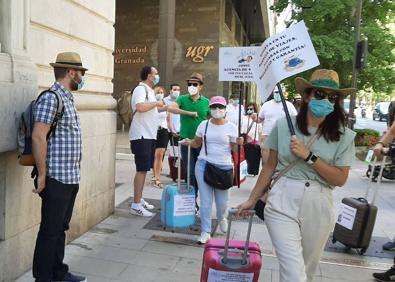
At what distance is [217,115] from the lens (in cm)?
496

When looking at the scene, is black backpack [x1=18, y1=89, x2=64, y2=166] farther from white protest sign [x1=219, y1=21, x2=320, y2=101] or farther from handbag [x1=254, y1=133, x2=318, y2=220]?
handbag [x1=254, y1=133, x2=318, y2=220]

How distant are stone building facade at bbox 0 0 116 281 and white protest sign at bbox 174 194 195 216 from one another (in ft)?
3.40

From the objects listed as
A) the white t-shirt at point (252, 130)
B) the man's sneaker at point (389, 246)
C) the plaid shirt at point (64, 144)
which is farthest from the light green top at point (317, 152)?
the white t-shirt at point (252, 130)

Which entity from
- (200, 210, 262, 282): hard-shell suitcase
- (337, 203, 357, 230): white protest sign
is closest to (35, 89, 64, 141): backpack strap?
(200, 210, 262, 282): hard-shell suitcase

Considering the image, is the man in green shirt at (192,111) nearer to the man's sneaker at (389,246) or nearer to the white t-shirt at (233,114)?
the man's sneaker at (389,246)

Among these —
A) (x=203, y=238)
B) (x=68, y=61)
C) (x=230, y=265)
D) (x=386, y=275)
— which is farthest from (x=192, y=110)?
(x=230, y=265)

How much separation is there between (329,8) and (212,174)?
40.4 feet

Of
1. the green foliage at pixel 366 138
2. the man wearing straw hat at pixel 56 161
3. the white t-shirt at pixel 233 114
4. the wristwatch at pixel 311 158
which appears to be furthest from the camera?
the green foliage at pixel 366 138

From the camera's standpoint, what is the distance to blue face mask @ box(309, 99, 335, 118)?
2699 mm

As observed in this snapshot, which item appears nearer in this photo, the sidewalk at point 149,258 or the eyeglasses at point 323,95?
the eyeglasses at point 323,95

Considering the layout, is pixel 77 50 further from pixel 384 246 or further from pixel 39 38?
pixel 384 246

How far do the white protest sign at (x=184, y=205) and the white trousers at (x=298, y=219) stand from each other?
2.40 meters

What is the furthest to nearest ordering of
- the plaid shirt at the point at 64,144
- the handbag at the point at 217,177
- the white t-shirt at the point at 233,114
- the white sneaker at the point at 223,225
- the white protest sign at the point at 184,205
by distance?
1. the white t-shirt at the point at 233,114
2. the white sneaker at the point at 223,225
3. the white protest sign at the point at 184,205
4. the handbag at the point at 217,177
5. the plaid shirt at the point at 64,144

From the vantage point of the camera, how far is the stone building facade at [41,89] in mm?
3436
